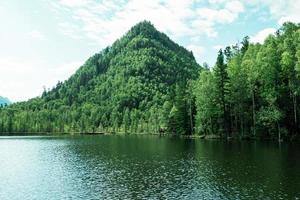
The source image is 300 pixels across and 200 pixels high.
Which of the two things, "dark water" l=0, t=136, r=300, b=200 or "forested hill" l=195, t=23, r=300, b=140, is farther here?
"forested hill" l=195, t=23, r=300, b=140

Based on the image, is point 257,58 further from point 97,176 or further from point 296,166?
point 97,176

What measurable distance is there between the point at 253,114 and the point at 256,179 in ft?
191

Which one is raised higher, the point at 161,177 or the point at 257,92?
the point at 257,92

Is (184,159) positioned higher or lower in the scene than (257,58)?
lower

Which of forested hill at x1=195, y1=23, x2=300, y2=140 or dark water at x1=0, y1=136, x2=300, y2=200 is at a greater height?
forested hill at x1=195, y1=23, x2=300, y2=140

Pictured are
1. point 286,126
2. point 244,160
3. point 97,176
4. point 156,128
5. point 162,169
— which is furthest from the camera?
point 156,128

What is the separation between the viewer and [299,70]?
262 ft

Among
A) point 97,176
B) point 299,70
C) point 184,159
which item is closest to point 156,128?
point 299,70

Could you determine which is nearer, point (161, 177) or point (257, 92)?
point (161, 177)

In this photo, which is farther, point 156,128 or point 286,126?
point 156,128

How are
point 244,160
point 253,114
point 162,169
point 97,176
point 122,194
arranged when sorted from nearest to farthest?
point 122,194, point 97,176, point 162,169, point 244,160, point 253,114

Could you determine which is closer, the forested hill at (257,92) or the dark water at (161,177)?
the dark water at (161,177)

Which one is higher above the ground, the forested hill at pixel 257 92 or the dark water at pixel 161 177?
the forested hill at pixel 257 92

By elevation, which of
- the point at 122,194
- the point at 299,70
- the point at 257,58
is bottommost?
the point at 122,194
